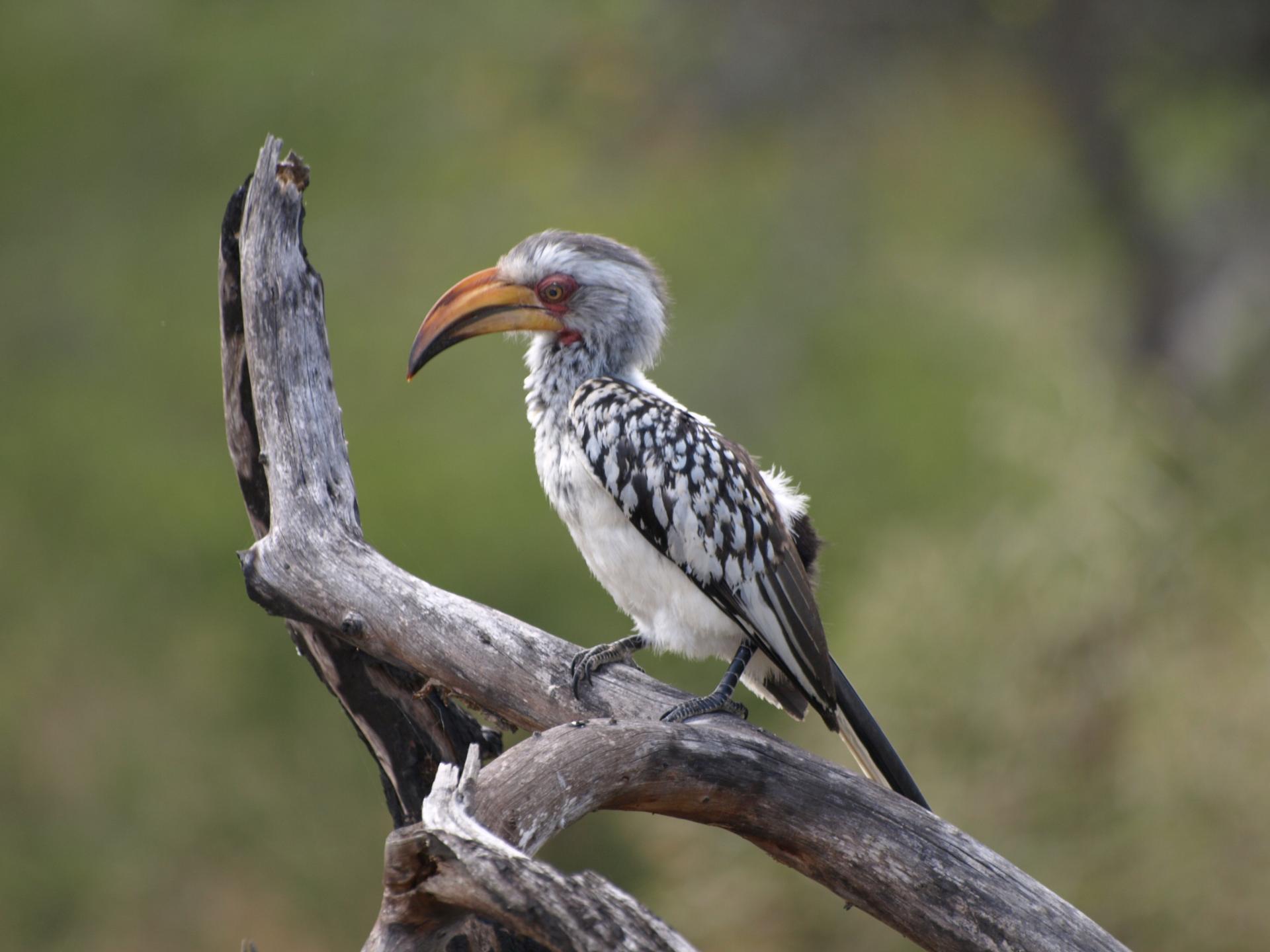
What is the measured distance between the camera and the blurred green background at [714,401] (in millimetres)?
3861

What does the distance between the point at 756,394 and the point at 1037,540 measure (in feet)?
11.5

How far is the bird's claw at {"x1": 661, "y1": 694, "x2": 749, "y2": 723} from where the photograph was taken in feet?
6.20

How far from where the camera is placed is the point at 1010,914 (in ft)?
5.50

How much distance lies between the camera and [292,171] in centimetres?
202

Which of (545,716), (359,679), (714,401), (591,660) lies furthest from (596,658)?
(714,401)

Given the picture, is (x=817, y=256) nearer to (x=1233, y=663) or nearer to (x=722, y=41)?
(x=722, y=41)

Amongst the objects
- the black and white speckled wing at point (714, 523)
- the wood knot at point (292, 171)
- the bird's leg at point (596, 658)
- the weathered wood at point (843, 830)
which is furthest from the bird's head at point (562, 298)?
the weathered wood at point (843, 830)

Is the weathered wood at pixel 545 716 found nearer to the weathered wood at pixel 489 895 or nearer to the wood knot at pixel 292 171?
the wood knot at pixel 292 171

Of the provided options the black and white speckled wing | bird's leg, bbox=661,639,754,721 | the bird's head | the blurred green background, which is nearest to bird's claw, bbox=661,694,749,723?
bird's leg, bbox=661,639,754,721

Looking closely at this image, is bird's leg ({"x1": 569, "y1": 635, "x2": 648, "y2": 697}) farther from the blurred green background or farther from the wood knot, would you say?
the wood knot

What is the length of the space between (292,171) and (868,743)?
52.3 inches

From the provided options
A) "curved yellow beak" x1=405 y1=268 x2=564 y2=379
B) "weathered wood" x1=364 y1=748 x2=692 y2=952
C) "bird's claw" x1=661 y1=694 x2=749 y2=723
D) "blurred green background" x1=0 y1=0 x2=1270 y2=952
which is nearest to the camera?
"weathered wood" x1=364 y1=748 x2=692 y2=952

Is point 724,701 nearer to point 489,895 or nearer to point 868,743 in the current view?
point 868,743

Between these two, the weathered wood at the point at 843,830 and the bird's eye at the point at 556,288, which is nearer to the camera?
the weathered wood at the point at 843,830
